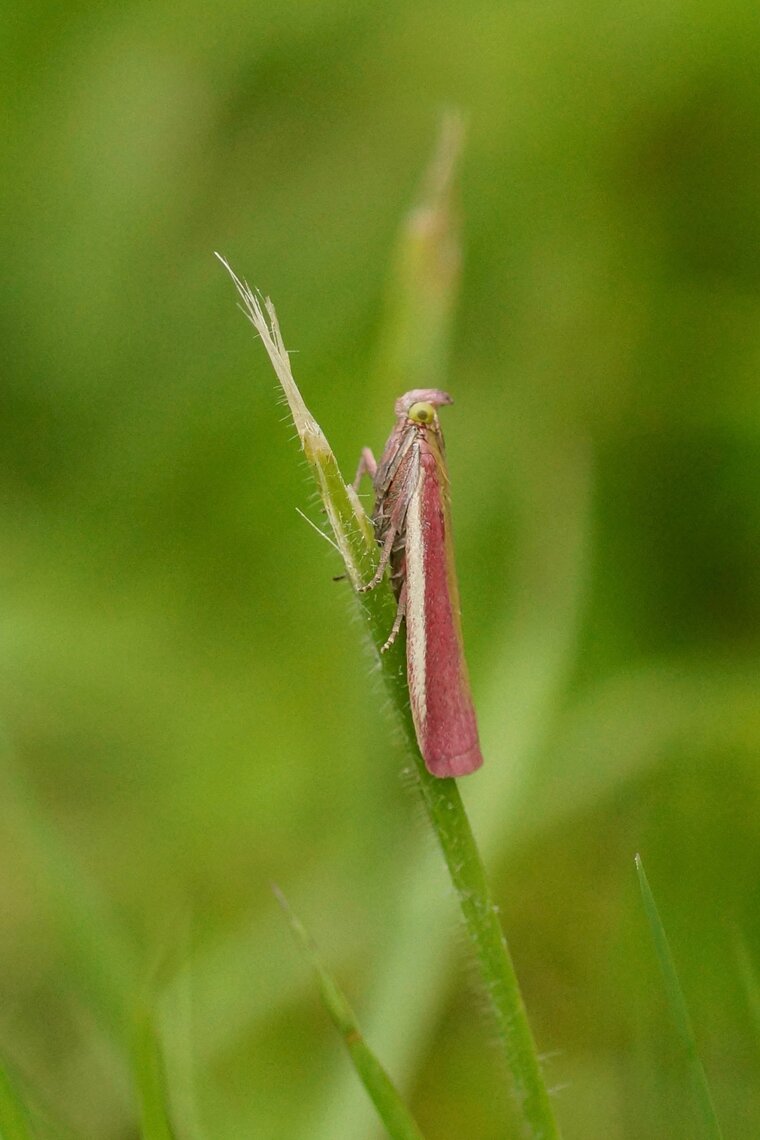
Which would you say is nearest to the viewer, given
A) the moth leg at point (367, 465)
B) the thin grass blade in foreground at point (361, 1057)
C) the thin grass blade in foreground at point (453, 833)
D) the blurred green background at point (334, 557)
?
the thin grass blade in foreground at point (361, 1057)

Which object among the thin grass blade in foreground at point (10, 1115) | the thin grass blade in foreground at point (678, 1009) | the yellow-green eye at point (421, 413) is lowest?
the thin grass blade in foreground at point (678, 1009)

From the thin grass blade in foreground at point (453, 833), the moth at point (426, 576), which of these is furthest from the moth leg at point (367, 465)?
the thin grass blade in foreground at point (453, 833)

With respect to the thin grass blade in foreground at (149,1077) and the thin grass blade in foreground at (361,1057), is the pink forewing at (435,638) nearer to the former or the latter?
the thin grass blade in foreground at (361,1057)

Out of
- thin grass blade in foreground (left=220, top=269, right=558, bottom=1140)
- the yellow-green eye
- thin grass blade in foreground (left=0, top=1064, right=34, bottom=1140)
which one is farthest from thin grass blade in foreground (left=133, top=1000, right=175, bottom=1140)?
the yellow-green eye

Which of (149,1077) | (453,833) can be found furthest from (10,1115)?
(453,833)

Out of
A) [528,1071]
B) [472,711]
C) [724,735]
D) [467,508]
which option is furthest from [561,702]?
[528,1071]

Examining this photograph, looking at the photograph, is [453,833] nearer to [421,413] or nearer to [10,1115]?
[10,1115]

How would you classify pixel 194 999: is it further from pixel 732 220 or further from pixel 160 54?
pixel 160 54

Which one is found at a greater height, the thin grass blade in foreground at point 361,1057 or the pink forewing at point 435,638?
the pink forewing at point 435,638
